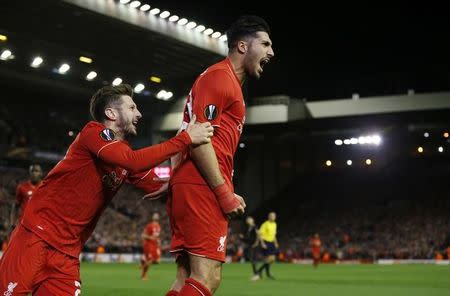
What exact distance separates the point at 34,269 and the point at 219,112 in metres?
1.78

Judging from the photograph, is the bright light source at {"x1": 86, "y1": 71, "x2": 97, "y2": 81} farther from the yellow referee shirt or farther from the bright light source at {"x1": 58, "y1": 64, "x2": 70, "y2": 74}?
the yellow referee shirt

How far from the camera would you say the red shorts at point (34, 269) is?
507 centimetres

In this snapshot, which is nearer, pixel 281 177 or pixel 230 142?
pixel 230 142

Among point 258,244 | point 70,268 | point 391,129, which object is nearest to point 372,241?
point 391,129

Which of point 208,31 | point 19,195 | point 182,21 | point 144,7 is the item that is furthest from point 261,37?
point 208,31

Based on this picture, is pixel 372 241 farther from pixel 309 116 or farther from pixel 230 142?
pixel 230 142

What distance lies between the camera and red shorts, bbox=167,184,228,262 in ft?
15.4

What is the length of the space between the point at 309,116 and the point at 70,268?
41.4m

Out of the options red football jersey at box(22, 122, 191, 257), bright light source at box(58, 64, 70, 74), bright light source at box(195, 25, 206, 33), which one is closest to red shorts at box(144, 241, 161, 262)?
red football jersey at box(22, 122, 191, 257)

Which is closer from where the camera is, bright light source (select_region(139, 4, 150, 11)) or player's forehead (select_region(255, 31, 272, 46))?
player's forehead (select_region(255, 31, 272, 46))

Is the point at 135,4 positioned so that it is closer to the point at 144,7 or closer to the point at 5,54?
the point at 144,7

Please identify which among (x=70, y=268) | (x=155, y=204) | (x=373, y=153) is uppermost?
(x=373, y=153)

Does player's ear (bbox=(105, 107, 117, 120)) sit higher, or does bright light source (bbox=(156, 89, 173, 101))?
bright light source (bbox=(156, 89, 173, 101))

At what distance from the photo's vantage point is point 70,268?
5.29m
